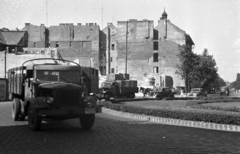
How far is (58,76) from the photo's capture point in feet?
43.7

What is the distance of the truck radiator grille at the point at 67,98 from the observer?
12.2 metres

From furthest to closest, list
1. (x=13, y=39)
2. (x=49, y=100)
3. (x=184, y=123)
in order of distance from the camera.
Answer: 1. (x=13, y=39)
2. (x=184, y=123)
3. (x=49, y=100)

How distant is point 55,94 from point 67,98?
1.50 ft

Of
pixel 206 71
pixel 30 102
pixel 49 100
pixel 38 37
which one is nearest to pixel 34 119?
pixel 30 102

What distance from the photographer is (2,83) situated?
42312 millimetres

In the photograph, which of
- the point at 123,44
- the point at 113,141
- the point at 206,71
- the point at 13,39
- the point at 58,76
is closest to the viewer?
the point at 113,141

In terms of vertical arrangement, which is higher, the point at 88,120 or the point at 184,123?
the point at 88,120

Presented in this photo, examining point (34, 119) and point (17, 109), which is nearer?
point (34, 119)

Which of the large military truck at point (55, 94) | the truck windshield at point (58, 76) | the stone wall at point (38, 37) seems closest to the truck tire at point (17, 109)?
the large military truck at point (55, 94)

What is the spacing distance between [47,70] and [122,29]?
231 ft

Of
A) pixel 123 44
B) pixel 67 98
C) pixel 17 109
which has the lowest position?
pixel 17 109

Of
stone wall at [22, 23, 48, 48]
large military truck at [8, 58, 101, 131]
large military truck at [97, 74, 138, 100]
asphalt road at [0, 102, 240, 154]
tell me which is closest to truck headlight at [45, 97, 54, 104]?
large military truck at [8, 58, 101, 131]

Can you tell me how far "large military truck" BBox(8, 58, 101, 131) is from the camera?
1208 centimetres

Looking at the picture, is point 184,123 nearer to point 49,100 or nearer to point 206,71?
point 49,100
